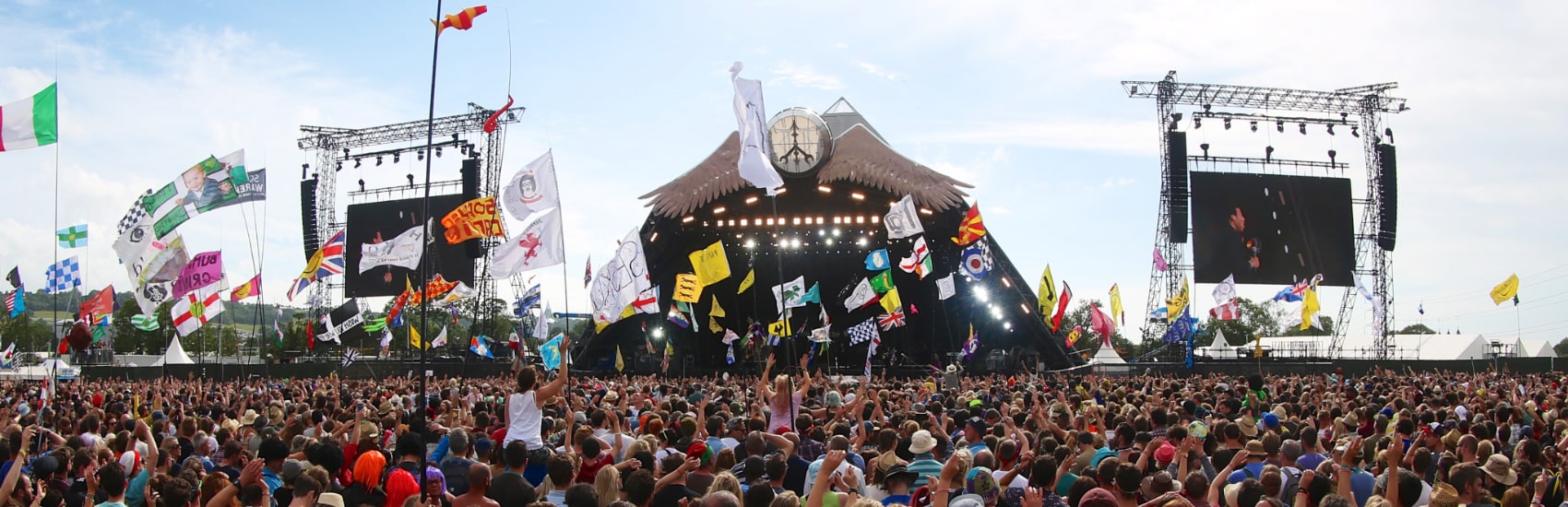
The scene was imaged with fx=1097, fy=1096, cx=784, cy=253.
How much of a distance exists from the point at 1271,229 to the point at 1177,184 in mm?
3885

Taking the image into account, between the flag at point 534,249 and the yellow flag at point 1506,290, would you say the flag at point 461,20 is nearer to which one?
the flag at point 534,249

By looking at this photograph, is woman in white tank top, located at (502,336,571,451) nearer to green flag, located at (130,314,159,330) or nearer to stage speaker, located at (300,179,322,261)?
green flag, located at (130,314,159,330)

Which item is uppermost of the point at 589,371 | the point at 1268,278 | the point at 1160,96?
the point at 1160,96

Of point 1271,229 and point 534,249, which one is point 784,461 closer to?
point 534,249

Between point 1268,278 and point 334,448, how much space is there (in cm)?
4108

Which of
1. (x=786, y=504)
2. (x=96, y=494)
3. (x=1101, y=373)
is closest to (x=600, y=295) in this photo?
(x=96, y=494)

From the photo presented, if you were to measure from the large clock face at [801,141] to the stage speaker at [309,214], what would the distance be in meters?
22.3

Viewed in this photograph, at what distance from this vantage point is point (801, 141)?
36.0 meters

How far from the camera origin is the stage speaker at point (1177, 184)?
41781mm

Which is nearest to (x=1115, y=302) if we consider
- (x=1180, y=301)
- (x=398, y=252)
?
(x=1180, y=301)

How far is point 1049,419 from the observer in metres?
9.54

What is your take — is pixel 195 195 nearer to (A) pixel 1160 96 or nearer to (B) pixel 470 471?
(B) pixel 470 471

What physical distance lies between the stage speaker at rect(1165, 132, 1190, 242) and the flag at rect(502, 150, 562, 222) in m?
33.1

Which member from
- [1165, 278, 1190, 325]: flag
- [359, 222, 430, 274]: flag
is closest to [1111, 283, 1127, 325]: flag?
[1165, 278, 1190, 325]: flag
